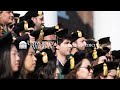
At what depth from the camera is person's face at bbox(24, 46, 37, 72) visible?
19.5ft

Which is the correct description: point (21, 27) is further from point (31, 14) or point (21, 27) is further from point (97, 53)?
point (97, 53)

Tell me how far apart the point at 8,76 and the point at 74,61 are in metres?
0.83

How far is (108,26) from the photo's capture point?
7285 millimetres

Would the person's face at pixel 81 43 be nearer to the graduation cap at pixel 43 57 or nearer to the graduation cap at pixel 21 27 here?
the graduation cap at pixel 43 57

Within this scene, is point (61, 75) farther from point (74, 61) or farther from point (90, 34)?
point (90, 34)

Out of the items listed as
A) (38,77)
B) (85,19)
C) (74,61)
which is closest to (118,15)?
(74,61)

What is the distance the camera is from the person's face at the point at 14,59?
5.81 m

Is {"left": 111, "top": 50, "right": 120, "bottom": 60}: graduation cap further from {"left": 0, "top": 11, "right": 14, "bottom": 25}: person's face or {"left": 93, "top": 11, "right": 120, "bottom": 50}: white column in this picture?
{"left": 0, "top": 11, "right": 14, "bottom": 25}: person's face

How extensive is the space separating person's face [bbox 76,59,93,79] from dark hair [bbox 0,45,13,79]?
0.82 meters

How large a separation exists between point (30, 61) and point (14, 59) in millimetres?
220

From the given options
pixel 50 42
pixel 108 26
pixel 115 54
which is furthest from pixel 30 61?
pixel 108 26
